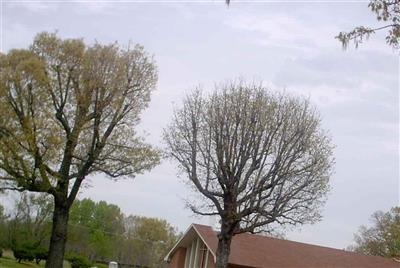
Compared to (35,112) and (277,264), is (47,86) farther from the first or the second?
(277,264)

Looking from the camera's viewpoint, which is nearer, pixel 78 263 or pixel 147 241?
pixel 78 263

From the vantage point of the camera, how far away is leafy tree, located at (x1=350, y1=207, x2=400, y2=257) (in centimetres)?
5868

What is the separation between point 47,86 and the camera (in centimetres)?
2938

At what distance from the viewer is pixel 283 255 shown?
139 feet

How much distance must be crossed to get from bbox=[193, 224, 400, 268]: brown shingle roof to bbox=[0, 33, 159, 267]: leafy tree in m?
12.5

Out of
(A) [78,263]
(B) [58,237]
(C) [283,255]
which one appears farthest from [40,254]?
(B) [58,237]

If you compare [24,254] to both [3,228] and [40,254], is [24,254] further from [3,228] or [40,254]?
[3,228]

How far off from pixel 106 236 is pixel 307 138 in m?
58.5

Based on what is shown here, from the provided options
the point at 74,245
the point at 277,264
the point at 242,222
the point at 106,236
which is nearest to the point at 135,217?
the point at 106,236

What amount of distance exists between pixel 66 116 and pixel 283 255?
19.0 meters

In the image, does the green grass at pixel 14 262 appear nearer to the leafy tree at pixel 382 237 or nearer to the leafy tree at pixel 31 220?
the leafy tree at pixel 31 220

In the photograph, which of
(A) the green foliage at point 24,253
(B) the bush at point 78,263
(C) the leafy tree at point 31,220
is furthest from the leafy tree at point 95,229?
(A) the green foliage at point 24,253

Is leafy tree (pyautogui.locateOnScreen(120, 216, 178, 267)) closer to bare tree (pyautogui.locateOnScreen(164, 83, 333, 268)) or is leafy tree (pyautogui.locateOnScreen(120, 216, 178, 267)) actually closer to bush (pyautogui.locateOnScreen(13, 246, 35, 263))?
bush (pyautogui.locateOnScreen(13, 246, 35, 263))

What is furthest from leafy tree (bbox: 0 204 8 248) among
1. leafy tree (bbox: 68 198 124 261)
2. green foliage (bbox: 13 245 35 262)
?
leafy tree (bbox: 68 198 124 261)
